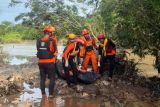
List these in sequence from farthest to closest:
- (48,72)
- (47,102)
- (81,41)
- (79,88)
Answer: (81,41) → (79,88) → (48,72) → (47,102)

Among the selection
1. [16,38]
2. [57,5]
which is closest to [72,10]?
[57,5]

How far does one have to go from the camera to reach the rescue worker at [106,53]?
13492 mm

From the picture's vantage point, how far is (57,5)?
15.7 m

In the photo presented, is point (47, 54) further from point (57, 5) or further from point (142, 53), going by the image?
point (57, 5)

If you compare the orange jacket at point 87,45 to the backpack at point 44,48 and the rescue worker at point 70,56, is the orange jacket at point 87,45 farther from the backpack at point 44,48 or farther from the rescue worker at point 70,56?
the backpack at point 44,48

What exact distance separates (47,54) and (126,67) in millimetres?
3634

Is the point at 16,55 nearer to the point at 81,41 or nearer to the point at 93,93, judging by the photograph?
the point at 81,41

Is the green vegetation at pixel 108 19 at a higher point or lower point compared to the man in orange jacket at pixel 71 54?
higher

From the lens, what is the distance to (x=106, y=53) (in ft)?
45.1

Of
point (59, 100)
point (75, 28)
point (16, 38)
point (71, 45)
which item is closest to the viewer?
point (59, 100)

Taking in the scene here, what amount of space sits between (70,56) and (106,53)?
5.38 ft

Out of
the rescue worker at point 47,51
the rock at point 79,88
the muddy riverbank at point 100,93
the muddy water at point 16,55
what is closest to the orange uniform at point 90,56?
the muddy riverbank at point 100,93

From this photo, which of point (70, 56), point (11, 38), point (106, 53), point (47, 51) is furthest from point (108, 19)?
point (11, 38)

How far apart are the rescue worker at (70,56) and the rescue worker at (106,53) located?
1.26 meters
